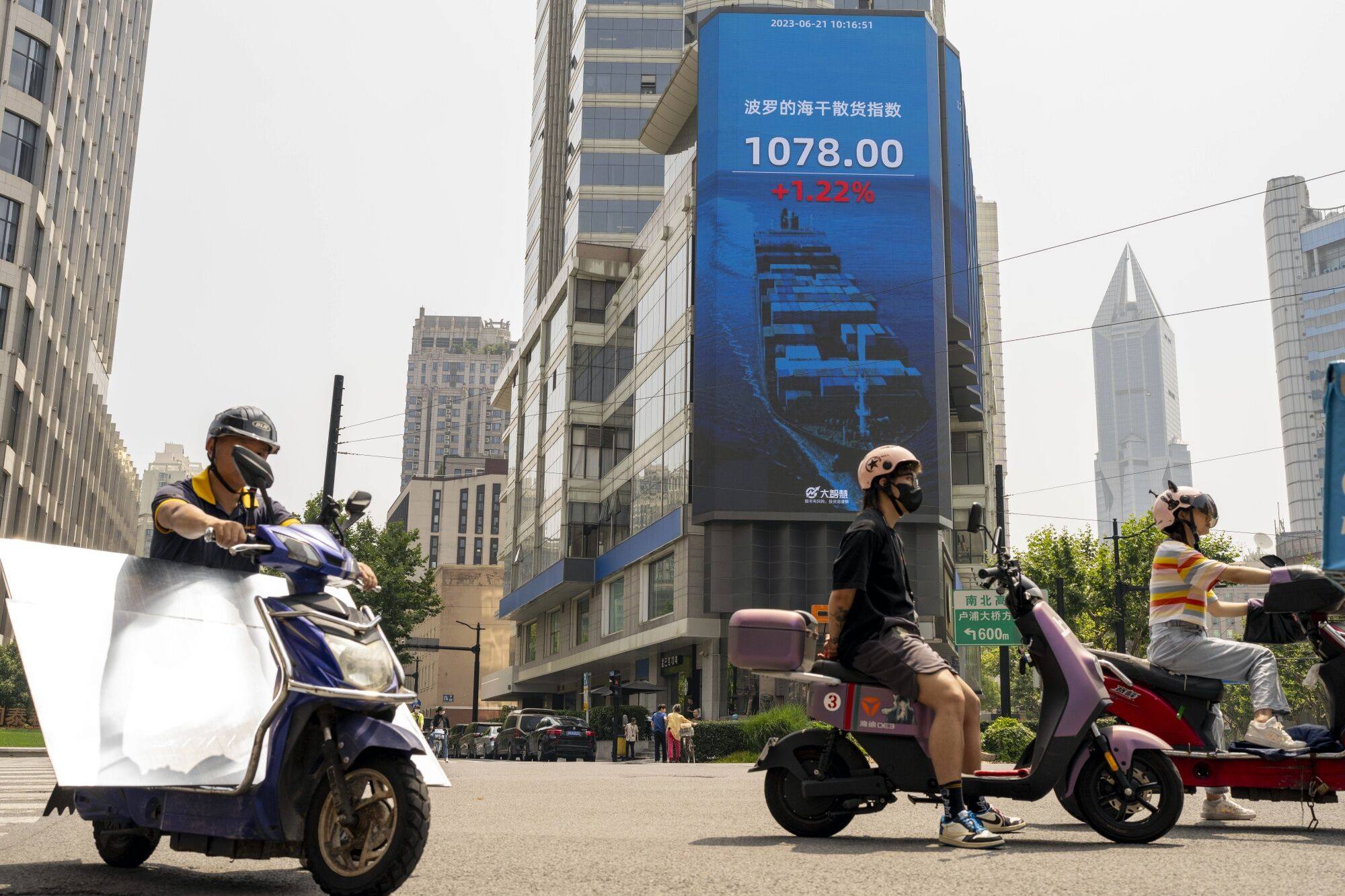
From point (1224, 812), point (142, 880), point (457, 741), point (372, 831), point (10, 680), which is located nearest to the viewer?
point (372, 831)

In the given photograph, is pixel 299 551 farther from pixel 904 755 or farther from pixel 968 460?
pixel 968 460

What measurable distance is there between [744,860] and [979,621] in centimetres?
2718

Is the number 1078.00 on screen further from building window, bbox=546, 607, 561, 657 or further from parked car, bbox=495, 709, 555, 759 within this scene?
building window, bbox=546, 607, 561, 657

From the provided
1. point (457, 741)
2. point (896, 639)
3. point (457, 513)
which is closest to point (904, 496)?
point (896, 639)

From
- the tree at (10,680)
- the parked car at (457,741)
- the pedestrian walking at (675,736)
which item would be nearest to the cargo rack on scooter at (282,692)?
the pedestrian walking at (675,736)

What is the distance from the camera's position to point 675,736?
32.4 m

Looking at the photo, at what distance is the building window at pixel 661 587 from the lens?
4584cm

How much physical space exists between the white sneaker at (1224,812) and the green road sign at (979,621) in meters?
24.1

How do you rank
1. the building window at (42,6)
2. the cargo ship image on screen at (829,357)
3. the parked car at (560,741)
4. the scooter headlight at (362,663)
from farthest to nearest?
the building window at (42,6)
the cargo ship image on screen at (829,357)
the parked car at (560,741)
the scooter headlight at (362,663)

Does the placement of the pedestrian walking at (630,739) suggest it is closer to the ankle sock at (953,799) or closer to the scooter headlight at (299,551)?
the ankle sock at (953,799)

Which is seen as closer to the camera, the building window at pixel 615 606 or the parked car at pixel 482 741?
the parked car at pixel 482 741

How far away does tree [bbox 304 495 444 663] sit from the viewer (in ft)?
166

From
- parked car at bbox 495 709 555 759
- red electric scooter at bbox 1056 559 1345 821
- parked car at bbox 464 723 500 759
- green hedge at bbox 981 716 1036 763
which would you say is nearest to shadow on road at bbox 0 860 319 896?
red electric scooter at bbox 1056 559 1345 821

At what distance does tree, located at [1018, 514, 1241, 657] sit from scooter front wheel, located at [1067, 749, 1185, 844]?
144 ft
